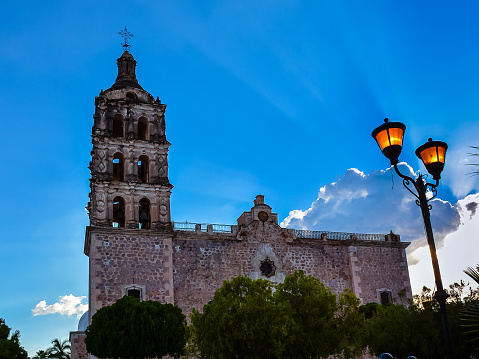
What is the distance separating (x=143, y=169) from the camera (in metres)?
27.0

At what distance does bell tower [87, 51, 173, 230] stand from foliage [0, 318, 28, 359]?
787 centimetres

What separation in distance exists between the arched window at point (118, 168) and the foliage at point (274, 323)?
11.3m

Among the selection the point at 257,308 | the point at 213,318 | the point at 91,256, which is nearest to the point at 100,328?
the point at 91,256

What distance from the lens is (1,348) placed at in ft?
82.4

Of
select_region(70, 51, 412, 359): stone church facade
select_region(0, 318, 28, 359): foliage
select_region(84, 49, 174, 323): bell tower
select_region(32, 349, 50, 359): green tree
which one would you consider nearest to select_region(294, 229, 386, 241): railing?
select_region(70, 51, 412, 359): stone church facade

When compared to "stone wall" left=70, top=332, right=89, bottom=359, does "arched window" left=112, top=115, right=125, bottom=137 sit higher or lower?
higher

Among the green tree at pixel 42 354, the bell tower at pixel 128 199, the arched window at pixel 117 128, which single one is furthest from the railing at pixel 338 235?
the green tree at pixel 42 354

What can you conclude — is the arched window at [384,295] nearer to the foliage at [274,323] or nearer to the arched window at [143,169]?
the foliage at [274,323]

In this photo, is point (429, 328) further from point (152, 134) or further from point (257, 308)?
point (152, 134)

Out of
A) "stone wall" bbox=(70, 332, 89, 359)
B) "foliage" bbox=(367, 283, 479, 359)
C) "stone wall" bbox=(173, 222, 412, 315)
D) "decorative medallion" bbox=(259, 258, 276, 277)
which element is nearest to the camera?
"foliage" bbox=(367, 283, 479, 359)

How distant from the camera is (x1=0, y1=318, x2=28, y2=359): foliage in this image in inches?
988

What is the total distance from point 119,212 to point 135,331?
765 cm

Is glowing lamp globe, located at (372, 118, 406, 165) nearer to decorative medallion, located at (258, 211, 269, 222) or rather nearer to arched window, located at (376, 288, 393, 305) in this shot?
decorative medallion, located at (258, 211, 269, 222)

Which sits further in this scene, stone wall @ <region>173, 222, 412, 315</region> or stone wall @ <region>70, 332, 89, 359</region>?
stone wall @ <region>173, 222, 412, 315</region>
